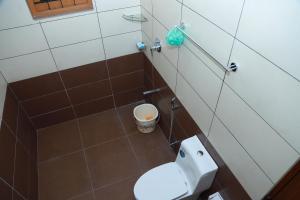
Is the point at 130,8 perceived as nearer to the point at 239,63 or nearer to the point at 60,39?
the point at 60,39

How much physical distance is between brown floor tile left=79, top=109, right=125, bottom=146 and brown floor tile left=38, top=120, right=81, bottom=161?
3.4 inches

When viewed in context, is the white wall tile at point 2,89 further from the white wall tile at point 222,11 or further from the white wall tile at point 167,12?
the white wall tile at point 222,11

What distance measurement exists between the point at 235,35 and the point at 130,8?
1237 millimetres

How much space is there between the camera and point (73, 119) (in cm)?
253

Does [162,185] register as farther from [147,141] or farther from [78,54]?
[78,54]

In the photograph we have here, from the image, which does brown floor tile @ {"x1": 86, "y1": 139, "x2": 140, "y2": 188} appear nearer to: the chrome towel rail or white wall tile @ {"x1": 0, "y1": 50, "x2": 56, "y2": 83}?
white wall tile @ {"x1": 0, "y1": 50, "x2": 56, "y2": 83}

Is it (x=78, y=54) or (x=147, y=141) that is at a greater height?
(x=78, y=54)

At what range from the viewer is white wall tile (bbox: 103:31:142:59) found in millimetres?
2086

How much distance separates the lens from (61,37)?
6.16ft

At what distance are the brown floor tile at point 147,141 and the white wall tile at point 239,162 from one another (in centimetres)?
94

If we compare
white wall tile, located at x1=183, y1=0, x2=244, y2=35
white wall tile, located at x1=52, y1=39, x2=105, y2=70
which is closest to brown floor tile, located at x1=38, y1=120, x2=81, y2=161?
white wall tile, located at x1=52, y1=39, x2=105, y2=70

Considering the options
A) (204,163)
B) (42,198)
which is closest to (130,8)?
(204,163)

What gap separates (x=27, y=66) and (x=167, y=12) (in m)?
1.25

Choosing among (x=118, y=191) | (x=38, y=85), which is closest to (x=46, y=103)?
(x=38, y=85)
